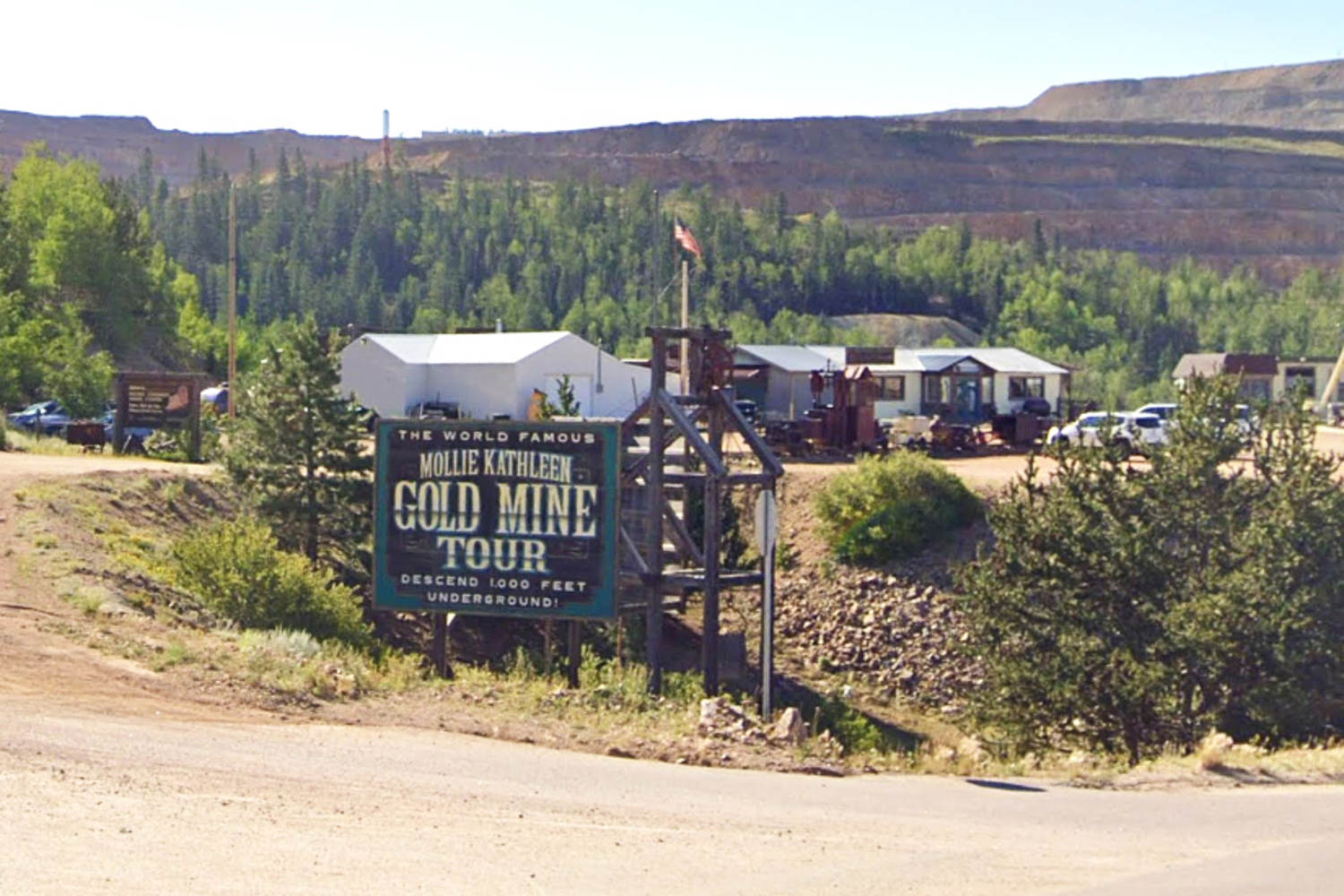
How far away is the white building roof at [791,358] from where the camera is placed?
210 feet

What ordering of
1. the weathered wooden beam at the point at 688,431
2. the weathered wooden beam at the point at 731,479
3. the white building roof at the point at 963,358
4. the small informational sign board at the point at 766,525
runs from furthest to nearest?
1. the white building roof at the point at 963,358
2. the weathered wooden beam at the point at 731,479
3. the weathered wooden beam at the point at 688,431
4. the small informational sign board at the point at 766,525

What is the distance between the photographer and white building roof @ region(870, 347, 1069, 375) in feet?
208

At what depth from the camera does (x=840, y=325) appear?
4481 inches

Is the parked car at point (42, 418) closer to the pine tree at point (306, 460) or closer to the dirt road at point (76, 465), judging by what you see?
the dirt road at point (76, 465)

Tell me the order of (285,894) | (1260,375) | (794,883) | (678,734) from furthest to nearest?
1. (1260,375)
2. (678,734)
3. (794,883)
4. (285,894)

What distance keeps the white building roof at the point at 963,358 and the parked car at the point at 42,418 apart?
26.9 m

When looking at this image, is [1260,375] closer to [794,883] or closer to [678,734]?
[678,734]

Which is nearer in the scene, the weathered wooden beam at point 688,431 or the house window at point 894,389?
the weathered wooden beam at point 688,431

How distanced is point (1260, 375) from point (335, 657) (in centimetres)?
6773

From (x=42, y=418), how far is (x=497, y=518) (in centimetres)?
3523

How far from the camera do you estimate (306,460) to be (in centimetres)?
3127

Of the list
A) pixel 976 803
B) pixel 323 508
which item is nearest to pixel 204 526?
pixel 323 508

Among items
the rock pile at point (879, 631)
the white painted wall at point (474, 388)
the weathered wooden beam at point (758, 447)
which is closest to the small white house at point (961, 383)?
the white painted wall at point (474, 388)

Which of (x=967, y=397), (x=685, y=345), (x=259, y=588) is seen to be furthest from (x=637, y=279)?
(x=259, y=588)
